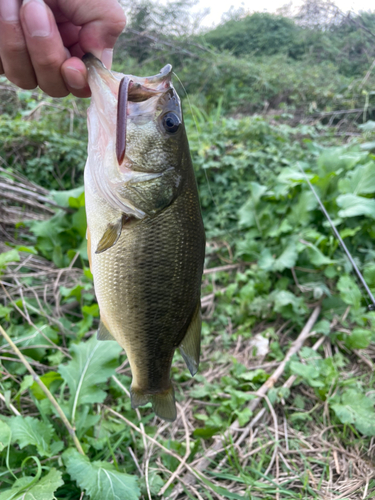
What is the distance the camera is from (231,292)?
10.3 feet

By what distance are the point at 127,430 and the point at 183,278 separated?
1.34 m

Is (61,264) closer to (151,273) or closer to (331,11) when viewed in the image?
(151,273)

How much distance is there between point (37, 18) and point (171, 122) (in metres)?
0.58

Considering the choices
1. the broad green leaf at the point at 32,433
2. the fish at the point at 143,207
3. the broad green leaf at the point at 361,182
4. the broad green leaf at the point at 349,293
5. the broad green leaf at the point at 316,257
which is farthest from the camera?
the broad green leaf at the point at 361,182

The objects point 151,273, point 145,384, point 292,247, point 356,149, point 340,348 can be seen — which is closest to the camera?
point 151,273

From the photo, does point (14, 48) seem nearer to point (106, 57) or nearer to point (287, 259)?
point (106, 57)

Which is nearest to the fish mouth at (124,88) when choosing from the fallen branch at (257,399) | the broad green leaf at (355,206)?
the fallen branch at (257,399)

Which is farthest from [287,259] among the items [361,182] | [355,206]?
[361,182]

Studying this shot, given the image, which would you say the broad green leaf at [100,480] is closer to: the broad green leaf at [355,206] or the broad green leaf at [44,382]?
the broad green leaf at [44,382]

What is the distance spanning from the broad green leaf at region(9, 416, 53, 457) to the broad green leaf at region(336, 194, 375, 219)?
2788 mm

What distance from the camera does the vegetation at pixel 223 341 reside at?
180 centimetres

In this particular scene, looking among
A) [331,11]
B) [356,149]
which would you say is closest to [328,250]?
[356,149]

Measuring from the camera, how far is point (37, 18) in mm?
1178

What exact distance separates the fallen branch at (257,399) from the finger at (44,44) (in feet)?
6.55
